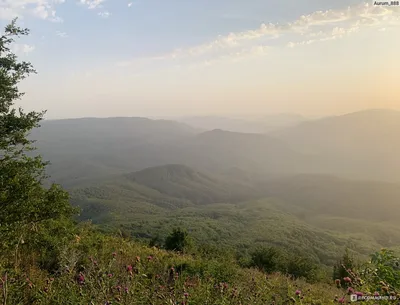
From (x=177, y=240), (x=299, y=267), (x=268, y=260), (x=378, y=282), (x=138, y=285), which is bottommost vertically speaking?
(x=299, y=267)

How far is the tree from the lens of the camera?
844 cm

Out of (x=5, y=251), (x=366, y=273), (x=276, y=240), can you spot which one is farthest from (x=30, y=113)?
(x=276, y=240)

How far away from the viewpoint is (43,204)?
9453 mm

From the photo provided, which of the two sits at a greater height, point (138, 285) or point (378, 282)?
point (378, 282)

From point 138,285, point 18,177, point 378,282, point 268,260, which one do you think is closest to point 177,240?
point 268,260

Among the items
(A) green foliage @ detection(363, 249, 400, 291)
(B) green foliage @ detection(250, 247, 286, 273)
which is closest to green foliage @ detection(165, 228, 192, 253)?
(B) green foliage @ detection(250, 247, 286, 273)

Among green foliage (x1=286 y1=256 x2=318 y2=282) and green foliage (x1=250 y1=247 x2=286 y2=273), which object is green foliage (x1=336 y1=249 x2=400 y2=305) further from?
green foliage (x1=286 y1=256 x2=318 y2=282)

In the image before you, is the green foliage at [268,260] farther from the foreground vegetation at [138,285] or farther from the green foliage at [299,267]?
the foreground vegetation at [138,285]

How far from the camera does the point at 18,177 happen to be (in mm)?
8828

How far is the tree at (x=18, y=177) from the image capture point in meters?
8.44

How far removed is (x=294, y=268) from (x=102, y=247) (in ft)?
51.0

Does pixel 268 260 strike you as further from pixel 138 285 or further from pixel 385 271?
pixel 385 271

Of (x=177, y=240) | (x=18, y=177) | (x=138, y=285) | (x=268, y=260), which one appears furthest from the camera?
(x=177, y=240)

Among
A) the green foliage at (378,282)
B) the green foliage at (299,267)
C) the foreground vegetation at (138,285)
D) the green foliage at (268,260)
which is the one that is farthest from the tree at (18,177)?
the green foliage at (299,267)
